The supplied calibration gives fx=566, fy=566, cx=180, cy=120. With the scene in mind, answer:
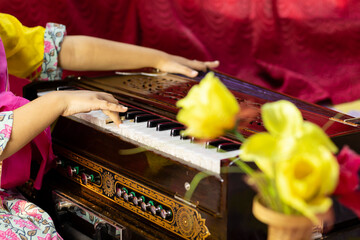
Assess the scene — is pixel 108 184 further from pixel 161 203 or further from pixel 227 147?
pixel 227 147

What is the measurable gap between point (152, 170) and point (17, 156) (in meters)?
0.43

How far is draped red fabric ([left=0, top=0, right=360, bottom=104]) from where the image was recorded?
228 centimetres

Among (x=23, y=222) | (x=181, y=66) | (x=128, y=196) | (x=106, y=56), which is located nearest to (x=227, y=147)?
Answer: (x=128, y=196)

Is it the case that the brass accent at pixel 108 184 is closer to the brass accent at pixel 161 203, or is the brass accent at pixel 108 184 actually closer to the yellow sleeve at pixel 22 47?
the brass accent at pixel 161 203

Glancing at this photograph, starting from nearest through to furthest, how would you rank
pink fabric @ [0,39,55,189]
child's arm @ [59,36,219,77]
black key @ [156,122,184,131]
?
1. black key @ [156,122,184,131]
2. pink fabric @ [0,39,55,189]
3. child's arm @ [59,36,219,77]

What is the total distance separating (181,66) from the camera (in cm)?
195

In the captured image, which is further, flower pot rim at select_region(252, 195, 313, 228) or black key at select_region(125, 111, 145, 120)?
black key at select_region(125, 111, 145, 120)

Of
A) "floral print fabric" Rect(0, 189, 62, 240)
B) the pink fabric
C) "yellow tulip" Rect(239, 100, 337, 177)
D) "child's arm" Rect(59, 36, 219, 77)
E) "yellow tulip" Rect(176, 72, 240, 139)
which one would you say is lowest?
"floral print fabric" Rect(0, 189, 62, 240)

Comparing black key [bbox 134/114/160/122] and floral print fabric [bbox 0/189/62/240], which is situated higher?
black key [bbox 134/114/160/122]

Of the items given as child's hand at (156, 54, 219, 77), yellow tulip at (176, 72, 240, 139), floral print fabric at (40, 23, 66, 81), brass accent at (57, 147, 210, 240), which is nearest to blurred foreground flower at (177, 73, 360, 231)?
yellow tulip at (176, 72, 240, 139)

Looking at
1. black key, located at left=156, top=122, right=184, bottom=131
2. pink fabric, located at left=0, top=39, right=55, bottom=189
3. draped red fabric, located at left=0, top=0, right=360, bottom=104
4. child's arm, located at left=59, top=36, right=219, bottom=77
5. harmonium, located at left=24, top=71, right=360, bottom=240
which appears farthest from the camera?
draped red fabric, located at left=0, top=0, right=360, bottom=104

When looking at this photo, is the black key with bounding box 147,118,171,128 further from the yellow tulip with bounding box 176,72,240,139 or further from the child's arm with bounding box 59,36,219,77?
the yellow tulip with bounding box 176,72,240,139

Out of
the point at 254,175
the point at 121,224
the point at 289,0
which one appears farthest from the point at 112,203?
the point at 289,0

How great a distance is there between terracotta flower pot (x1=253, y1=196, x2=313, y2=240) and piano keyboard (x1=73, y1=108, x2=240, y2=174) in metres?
0.38
